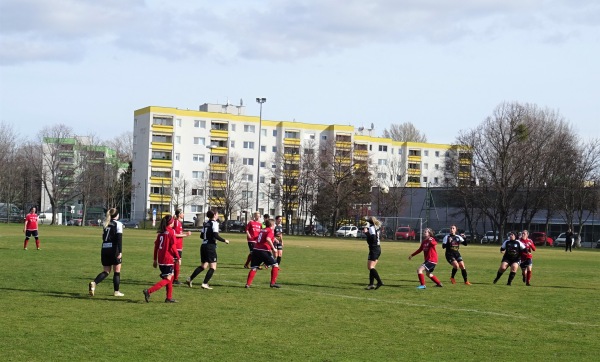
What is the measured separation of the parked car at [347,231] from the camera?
320 ft

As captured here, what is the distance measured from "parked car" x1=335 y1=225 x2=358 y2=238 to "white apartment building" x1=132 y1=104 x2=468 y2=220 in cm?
2007

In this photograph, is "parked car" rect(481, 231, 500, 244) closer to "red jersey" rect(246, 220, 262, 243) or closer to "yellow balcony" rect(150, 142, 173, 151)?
"yellow balcony" rect(150, 142, 173, 151)

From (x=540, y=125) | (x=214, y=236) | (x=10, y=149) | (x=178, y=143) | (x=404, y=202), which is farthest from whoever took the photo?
(x=178, y=143)

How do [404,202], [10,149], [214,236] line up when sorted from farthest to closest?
1. [10,149]
2. [404,202]
3. [214,236]

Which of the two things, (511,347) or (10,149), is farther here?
(10,149)

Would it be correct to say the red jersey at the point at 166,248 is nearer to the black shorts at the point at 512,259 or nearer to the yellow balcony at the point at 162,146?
the black shorts at the point at 512,259

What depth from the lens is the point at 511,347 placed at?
12953 millimetres

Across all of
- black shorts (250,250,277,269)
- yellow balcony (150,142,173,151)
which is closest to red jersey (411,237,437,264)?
black shorts (250,250,277,269)

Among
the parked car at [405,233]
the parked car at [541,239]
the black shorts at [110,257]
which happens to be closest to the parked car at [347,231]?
the parked car at [405,233]

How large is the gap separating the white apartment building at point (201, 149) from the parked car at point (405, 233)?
3035cm

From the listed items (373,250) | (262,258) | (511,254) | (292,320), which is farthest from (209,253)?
(511,254)

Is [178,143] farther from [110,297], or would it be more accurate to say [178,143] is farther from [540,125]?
[110,297]

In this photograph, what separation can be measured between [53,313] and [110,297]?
2967 millimetres

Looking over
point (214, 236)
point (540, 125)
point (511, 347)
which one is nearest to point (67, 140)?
point (540, 125)
